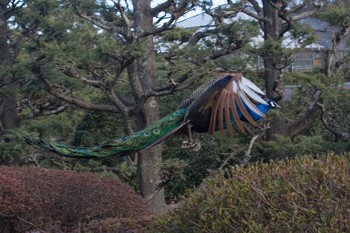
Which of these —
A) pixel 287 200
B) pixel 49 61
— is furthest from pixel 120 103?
pixel 287 200

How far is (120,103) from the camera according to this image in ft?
27.3

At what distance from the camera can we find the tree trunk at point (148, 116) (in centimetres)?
826

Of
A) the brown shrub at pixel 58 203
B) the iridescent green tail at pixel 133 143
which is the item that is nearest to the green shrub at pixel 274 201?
the iridescent green tail at pixel 133 143

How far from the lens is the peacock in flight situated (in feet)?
15.8

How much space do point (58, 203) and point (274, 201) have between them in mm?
2894

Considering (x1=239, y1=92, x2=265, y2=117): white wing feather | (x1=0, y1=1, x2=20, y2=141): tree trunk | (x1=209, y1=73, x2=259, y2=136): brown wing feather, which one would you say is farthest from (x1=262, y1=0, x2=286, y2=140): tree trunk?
(x1=209, y1=73, x2=259, y2=136): brown wing feather

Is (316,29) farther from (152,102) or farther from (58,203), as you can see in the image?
(58,203)

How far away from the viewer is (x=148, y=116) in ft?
27.8

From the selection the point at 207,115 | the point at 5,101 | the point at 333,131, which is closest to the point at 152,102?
the point at 5,101

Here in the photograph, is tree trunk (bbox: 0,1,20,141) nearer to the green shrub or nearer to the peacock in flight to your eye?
the peacock in flight

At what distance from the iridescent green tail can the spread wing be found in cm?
33

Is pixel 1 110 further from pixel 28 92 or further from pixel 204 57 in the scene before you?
pixel 204 57

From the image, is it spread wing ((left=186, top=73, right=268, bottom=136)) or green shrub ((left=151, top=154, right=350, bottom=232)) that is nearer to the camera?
green shrub ((left=151, top=154, right=350, bottom=232))

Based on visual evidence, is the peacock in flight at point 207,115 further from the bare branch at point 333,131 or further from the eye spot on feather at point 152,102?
the bare branch at point 333,131
